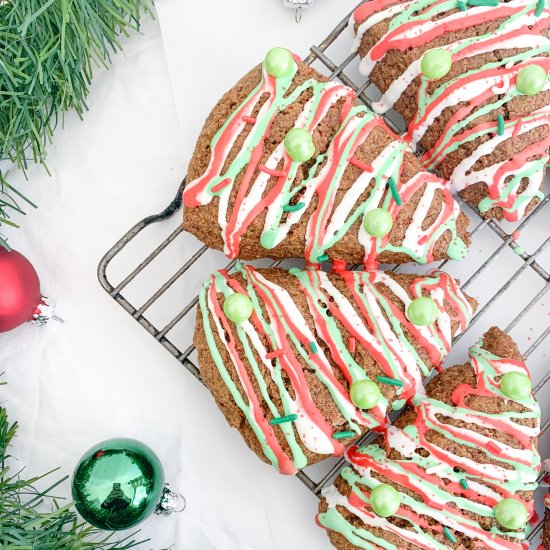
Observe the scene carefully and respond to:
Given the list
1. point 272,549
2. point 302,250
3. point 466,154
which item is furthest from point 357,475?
point 466,154

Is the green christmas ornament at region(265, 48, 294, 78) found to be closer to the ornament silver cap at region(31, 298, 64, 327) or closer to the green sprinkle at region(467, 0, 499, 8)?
the green sprinkle at region(467, 0, 499, 8)

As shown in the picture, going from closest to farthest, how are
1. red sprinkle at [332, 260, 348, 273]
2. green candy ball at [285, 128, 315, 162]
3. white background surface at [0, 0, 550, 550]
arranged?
green candy ball at [285, 128, 315, 162]
red sprinkle at [332, 260, 348, 273]
white background surface at [0, 0, 550, 550]

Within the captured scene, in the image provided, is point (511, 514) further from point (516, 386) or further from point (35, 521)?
point (35, 521)

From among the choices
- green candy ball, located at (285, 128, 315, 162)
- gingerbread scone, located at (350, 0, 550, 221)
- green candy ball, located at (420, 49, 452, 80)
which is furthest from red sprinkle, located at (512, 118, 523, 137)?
green candy ball, located at (285, 128, 315, 162)

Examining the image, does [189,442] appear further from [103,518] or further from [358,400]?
[358,400]

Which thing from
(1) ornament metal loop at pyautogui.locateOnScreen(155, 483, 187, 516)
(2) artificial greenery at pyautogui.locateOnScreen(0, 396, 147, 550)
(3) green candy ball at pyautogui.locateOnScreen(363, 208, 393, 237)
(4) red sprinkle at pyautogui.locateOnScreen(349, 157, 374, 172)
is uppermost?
(4) red sprinkle at pyautogui.locateOnScreen(349, 157, 374, 172)

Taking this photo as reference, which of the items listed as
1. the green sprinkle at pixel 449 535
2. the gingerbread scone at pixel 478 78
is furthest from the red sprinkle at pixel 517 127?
the green sprinkle at pixel 449 535
